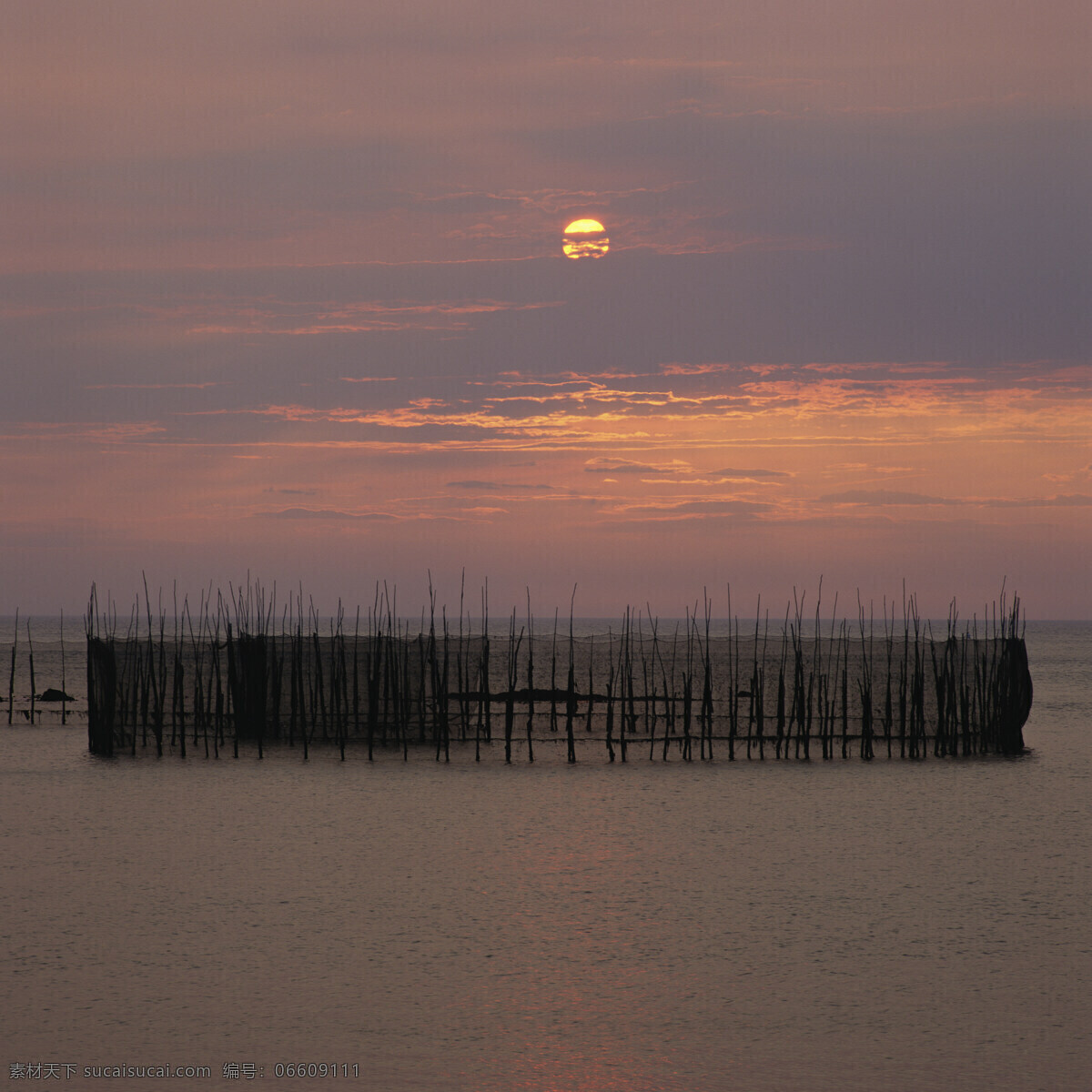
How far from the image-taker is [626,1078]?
5336 millimetres

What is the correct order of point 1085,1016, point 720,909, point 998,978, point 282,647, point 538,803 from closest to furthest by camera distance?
point 1085,1016 < point 998,978 < point 720,909 < point 538,803 < point 282,647

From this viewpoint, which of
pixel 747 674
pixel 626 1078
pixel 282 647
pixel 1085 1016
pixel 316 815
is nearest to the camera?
pixel 626 1078

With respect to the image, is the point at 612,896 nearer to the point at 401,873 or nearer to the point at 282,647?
the point at 401,873

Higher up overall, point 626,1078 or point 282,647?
point 282,647

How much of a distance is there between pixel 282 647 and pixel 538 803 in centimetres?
524

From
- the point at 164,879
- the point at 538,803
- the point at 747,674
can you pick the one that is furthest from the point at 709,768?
the point at 747,674

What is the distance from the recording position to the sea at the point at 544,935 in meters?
5.54

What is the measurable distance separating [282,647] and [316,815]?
16.4 feet

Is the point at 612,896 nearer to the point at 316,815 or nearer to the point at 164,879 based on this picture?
the point at 164,879

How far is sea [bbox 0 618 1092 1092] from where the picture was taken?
5.54 meters

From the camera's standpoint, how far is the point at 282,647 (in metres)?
16.4

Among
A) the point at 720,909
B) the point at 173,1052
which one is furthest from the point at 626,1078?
the point at 720,909

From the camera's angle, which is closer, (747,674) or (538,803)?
(538,803)

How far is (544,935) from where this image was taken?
24.8 feet
